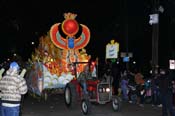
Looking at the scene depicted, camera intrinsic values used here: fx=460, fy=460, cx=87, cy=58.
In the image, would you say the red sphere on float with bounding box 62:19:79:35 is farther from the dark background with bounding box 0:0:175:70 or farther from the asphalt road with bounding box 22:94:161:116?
the dark background with bounding box 0:0:175:70

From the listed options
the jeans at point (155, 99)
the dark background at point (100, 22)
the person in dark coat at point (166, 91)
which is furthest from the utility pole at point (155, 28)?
the dark background at point (100, 22)

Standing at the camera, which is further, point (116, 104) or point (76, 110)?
point (76, 110)

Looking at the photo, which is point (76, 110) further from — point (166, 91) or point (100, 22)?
point (100, 22)

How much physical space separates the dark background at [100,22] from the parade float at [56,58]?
15180 mm

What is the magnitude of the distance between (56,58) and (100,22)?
80.9 ft

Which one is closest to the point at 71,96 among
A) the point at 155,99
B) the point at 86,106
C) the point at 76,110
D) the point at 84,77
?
the point at 76,110

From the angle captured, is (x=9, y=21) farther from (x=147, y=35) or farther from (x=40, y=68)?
(x=40, y=68)

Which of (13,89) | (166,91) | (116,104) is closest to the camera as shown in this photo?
(13,89)

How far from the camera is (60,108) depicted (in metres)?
18.7

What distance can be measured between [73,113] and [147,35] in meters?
27.6

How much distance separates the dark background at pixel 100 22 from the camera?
41938 millimetres

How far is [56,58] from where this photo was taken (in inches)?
945

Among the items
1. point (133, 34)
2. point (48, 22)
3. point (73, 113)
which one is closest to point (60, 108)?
point (73, 113)

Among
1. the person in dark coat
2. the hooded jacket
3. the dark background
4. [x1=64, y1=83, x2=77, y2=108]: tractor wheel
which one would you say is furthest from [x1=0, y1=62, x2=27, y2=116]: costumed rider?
the dark background
